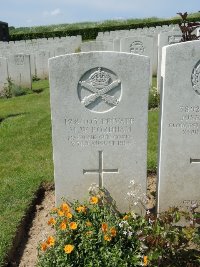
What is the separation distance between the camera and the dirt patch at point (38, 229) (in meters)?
3.66

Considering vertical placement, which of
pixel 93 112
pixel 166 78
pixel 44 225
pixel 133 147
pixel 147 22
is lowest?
pixel 44 225

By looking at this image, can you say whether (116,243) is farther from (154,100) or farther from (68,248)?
(154,100)

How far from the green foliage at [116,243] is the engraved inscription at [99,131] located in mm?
761

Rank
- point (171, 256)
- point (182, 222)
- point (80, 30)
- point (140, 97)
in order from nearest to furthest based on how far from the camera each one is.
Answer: point (171, 256) → point (140, 97) → point (182, 222) → point (80, 30)

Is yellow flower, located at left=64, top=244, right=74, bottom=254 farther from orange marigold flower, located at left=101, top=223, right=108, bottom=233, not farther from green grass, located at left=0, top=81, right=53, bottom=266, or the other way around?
green grass, located at left=0, top=81, right=53, bottom=266

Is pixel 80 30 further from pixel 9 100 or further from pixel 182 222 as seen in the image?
pixel 182 222

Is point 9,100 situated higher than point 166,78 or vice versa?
point 166,78

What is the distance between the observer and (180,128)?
12.5ft

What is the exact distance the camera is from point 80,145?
12.5ft

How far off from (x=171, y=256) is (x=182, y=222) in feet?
3.31

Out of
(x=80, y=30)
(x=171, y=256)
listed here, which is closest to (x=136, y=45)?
(x=171, y=256)

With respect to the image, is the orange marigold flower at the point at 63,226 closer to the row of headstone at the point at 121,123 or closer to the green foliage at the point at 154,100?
the row of headstone at the point at 121,123

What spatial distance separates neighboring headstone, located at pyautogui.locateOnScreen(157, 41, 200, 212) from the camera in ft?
11.8

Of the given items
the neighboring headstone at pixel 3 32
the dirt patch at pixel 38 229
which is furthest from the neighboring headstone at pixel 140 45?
the neighboring headstone at pixel 3 32
